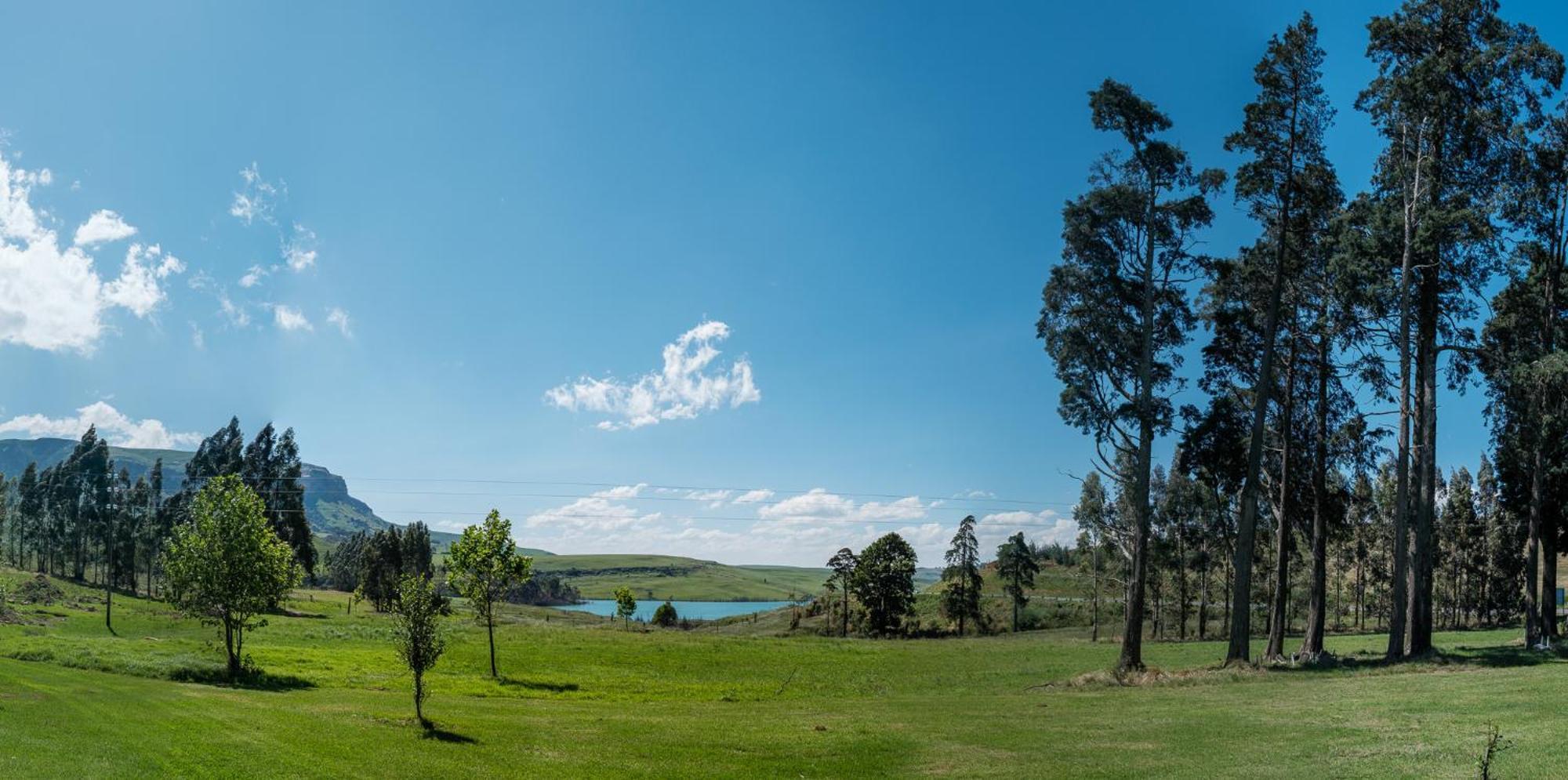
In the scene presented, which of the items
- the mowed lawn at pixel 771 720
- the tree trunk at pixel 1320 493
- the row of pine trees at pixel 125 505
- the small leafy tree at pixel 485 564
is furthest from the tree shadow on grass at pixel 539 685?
the row of pine trees at pixel 125 505

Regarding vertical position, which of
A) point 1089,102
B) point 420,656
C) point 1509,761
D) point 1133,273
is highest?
point 1089,102

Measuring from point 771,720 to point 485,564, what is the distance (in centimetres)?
2933

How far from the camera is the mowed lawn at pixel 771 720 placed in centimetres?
1627

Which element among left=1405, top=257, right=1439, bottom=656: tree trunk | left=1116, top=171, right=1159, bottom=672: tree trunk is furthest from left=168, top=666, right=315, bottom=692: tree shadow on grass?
left=1405, top=257, right=1439, bottom=656: tree trunk

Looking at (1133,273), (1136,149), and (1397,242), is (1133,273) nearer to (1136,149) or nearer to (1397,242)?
(1136,149)

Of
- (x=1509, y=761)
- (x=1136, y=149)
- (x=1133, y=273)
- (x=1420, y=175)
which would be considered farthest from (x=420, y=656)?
(x=1420, y=175)

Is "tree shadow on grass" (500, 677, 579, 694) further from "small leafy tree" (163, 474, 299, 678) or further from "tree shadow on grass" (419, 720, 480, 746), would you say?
"tree shadow on grass" (419, 720, 480, 746)

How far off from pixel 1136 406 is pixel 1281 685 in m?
11.4

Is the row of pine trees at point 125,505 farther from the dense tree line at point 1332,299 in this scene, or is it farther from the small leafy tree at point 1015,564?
the dense tree line at point 1332,299

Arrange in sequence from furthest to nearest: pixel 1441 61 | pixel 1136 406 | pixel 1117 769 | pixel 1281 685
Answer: pixel 1136 406 → pixel 1441 61 → pixel 1281 685 → pixel 1117 769

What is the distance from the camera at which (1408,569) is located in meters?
30.9

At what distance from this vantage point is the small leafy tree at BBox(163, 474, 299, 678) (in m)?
36.9

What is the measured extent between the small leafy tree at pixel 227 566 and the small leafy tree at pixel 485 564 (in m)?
11.2

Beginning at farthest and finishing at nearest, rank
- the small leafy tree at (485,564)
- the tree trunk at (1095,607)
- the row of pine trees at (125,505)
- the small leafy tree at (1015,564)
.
Answer: the row of pine trees at (125,505)
the small leafy tree at (1015,564)
the tree trunk at (1095,607)
the small leafy tree at (485,564)
